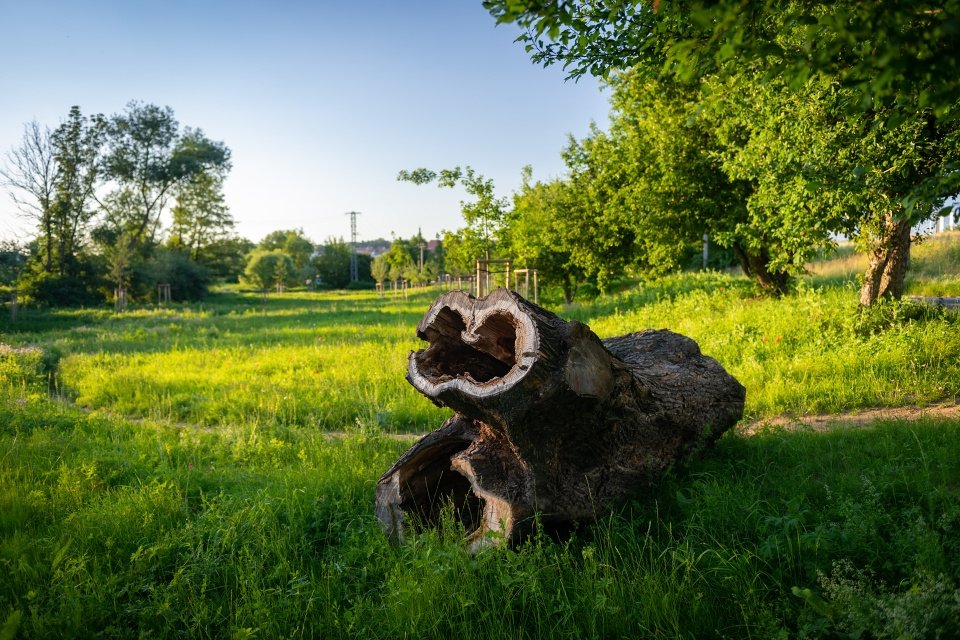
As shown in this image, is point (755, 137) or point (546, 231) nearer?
point (755, 137)

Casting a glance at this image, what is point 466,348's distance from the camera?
449 cm

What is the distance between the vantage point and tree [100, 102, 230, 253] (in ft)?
148

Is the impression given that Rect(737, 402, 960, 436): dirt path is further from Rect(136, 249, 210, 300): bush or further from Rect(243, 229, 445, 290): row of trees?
Rect(243, 229, 445, 290): row of trees

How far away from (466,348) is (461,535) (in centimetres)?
141

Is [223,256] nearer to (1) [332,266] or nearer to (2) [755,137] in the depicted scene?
(1) [332,266]

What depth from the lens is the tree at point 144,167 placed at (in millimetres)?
45125

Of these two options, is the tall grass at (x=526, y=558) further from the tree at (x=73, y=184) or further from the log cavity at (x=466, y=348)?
the tree at (x=73, y=184)

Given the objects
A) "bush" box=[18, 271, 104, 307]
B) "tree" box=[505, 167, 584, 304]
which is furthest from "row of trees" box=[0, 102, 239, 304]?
"tree" box=[505, 167, 584, 304]

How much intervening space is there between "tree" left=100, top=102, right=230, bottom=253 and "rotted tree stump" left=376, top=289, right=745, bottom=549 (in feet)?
154

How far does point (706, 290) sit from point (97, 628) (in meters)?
16.8

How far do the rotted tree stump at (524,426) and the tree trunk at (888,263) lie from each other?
6120 millimetres

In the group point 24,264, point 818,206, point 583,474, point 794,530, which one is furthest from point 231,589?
point 24,264

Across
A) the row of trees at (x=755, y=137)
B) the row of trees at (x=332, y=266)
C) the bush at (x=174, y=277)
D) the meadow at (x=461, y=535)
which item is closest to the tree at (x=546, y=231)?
the row of trees at (x=755, y=137)

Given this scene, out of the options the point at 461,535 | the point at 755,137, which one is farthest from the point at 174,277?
the point at 461,535
